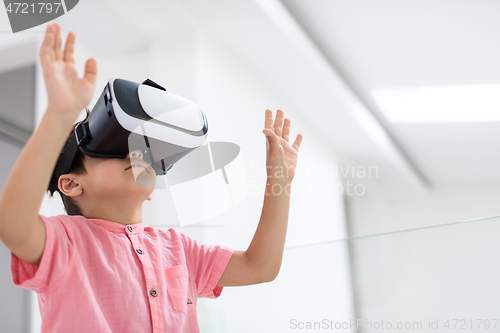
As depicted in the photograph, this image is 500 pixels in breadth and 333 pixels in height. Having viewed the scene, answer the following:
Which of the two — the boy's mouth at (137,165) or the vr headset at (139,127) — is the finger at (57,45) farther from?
the boy's mouth at (137,165)

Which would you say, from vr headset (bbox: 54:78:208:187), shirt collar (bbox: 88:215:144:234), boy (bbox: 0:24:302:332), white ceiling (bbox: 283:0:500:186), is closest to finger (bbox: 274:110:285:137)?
boy (bbox: 0:24:302:332)

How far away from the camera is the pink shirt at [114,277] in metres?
0.54

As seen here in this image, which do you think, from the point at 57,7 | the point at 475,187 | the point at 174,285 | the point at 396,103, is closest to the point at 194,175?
the point at 174,285

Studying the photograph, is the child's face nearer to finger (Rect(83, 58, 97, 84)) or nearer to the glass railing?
finger (Rect(83, 58, 97, 84))

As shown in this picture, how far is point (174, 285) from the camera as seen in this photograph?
2.15ft

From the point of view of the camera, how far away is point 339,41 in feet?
6.16

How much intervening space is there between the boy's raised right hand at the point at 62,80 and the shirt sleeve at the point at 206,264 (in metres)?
0.35

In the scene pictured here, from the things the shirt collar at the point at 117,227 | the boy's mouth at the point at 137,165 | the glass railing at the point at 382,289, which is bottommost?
the glass railing at the point at 382,289

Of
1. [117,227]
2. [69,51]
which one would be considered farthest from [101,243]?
[69,51]

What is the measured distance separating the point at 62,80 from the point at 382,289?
69cm

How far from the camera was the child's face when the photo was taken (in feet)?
2.13

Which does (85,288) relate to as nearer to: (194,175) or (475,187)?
(194,175)

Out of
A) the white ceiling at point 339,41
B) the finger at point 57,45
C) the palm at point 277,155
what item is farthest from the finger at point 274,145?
the white ceiling at point 339,41

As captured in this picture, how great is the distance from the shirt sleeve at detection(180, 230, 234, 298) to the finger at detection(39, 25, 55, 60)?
39cm
